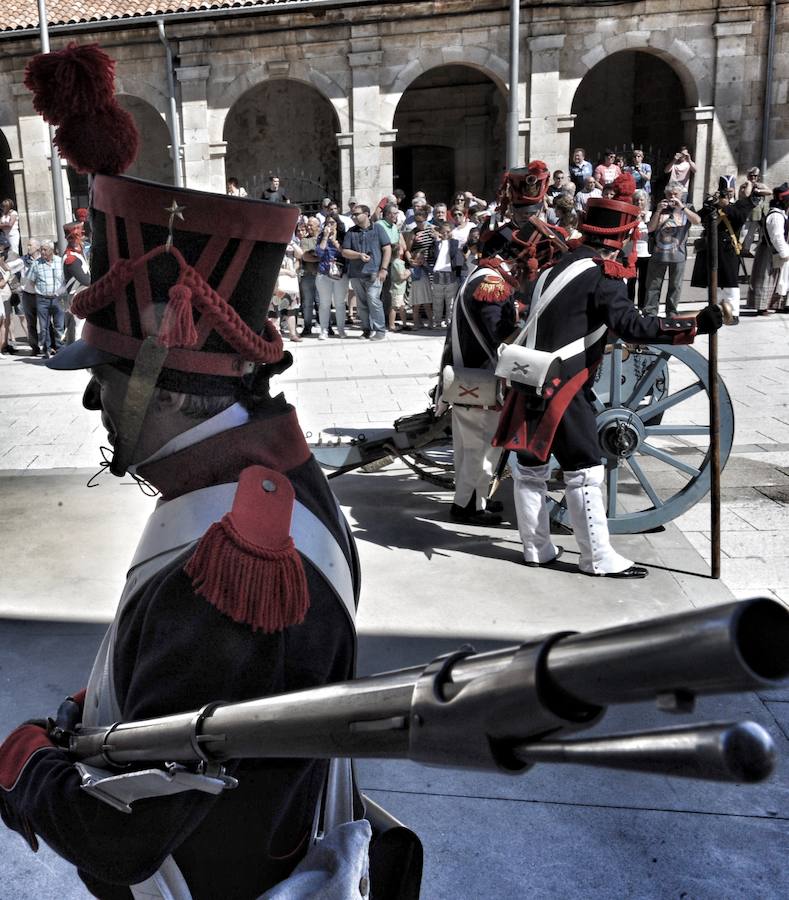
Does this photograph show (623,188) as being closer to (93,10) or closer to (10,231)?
(10,231)

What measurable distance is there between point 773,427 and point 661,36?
14321 millimetres

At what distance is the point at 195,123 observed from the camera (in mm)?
20328

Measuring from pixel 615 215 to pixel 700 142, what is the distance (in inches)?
645

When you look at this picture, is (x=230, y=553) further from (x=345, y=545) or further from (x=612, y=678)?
(x=612, y=678)

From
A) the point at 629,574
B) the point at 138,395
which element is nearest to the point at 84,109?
the point at 138,395

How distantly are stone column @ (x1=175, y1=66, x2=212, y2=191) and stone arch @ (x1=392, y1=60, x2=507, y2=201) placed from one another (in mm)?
5527

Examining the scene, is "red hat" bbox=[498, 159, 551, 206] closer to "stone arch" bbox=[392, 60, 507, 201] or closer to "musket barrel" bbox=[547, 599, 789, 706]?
"musket barrel" bbox=[547, 599, 789, 706]

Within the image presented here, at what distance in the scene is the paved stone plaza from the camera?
270 centimetres

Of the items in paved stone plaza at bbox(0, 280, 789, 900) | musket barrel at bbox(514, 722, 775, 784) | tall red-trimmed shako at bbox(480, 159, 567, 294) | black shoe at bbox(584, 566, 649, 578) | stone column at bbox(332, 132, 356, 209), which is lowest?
paved stone plaza at bbox(0, 280, 789, 900)

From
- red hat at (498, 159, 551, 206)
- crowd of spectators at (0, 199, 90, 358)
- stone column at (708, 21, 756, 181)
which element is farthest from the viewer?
stone column at (708, 21, 756, 181)

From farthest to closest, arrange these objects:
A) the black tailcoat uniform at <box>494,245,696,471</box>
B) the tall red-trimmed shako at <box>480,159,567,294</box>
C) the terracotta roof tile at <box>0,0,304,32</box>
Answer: the terracotta roof tile at <box>0,0,304,32</box> < the tall red-trimmed shako at <box>480,159,567,294</box> < the black tailcoat uniform at <box>494,245,696,471</box>

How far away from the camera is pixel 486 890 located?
2.62m

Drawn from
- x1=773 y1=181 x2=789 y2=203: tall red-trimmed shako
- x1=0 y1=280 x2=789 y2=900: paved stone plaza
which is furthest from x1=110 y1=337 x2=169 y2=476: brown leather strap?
x1=773 y1=181 x2=789 y2=203: tall red-trimmed shako

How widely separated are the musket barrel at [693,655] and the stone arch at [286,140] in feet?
77.6
